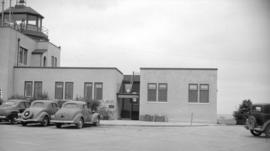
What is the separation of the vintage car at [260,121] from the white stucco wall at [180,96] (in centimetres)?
1284

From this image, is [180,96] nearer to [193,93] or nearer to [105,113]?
[193,93]

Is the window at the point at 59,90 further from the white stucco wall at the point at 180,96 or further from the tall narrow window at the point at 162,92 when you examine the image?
the tall narrow window at the point at 162,92

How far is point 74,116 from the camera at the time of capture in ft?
73.9

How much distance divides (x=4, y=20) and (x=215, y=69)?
893 inches

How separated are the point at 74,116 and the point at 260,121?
10.6 m

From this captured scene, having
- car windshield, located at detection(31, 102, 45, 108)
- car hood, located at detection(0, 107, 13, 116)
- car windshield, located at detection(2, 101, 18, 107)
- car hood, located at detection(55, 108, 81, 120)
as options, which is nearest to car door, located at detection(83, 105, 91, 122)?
car hood, located at detection(55, 108, 81, 120)

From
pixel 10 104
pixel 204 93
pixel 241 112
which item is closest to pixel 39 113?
pixel 10 104

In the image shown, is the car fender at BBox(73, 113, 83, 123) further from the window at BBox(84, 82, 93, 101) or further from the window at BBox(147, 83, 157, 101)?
the window at BBox(147, 83, 157, 101)

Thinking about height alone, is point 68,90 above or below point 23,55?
below

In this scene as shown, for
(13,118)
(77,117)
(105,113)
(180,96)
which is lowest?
(105,113)

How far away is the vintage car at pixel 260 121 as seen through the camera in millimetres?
19938

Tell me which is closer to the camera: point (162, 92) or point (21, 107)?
point (21, 107)

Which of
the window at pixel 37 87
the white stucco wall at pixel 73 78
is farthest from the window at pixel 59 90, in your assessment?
the window at pixel 37 87

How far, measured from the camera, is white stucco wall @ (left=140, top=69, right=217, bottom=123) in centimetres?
3375
